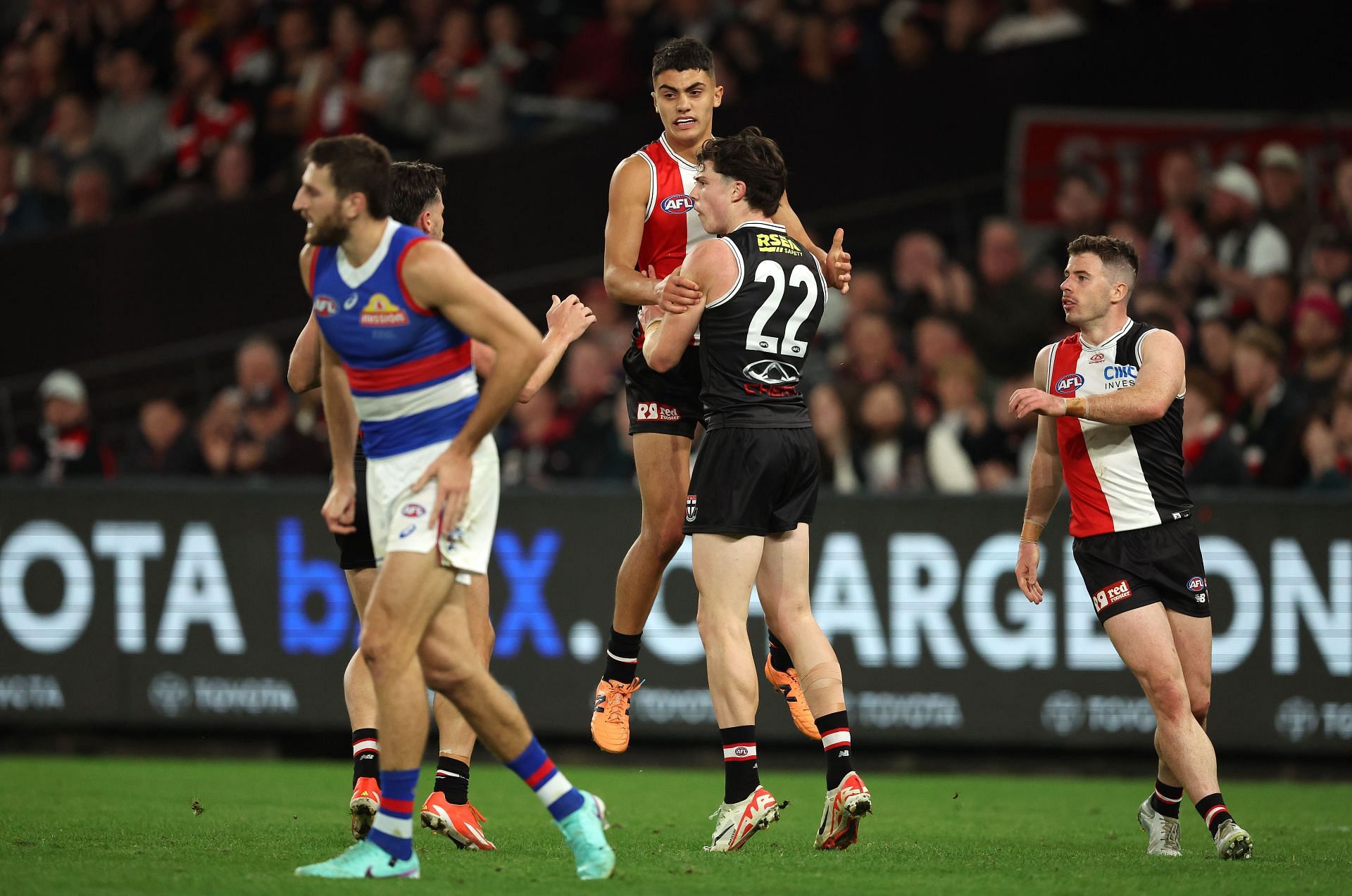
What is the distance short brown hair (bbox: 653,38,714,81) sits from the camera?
809cm

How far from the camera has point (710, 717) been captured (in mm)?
12242

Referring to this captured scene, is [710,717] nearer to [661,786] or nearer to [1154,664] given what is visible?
[661,786]

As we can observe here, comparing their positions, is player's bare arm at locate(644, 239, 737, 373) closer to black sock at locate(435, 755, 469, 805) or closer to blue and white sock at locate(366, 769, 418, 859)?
black sock at locate(435, 755, 469, 805)

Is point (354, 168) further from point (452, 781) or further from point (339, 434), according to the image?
point (452, 781)

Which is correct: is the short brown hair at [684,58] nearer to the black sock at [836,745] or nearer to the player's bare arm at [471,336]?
the player's bare arm at [471,336]

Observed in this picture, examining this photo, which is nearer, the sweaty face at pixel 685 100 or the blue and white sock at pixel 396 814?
the blue and white sock at pixel 396 814

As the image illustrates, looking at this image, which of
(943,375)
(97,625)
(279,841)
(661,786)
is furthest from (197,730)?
(943,375)

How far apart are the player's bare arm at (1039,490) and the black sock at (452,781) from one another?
2.72 metres

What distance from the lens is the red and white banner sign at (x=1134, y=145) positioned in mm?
14352

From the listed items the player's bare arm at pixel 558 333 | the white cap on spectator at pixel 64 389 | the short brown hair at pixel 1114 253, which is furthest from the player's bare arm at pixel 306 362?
the white cap on spectator at pixel 64 389

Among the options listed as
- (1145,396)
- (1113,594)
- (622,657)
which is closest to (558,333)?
(622,657)

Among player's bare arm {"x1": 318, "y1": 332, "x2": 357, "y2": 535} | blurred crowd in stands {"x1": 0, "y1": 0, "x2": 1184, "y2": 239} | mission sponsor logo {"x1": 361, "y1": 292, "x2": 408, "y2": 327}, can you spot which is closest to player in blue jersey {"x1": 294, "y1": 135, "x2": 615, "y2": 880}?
mission sponsor logo {"x1": 361, "y1": 292, "x2": 408, "y2": 327}

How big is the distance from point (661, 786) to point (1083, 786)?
111 inches

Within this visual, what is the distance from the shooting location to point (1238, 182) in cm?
1395
